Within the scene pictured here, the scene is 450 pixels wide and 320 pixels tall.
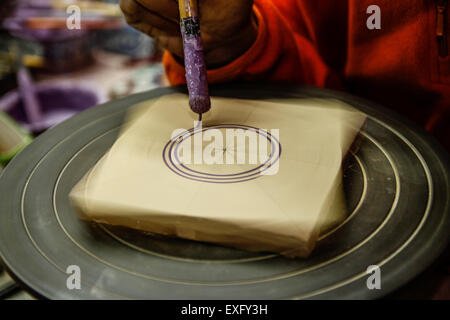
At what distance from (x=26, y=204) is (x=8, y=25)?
149 cm

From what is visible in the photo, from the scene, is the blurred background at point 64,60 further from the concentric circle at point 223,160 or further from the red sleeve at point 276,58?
the concentric circle at point 223,160

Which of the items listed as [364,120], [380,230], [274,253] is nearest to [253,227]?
[274,253]

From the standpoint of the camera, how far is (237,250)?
431 millimetres

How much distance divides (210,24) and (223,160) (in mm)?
344

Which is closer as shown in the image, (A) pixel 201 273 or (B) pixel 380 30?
(A) pixel 201 273

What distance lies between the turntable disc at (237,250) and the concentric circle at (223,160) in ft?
0.29

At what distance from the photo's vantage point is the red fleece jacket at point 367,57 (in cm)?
76

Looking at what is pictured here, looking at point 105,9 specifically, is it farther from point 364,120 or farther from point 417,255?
point 417,255

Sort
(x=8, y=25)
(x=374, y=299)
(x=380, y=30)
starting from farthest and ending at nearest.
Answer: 1. (x=8, y=25)
2. (x=380, y=30)
3. (x=374, y=299)

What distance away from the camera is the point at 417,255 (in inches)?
16.1

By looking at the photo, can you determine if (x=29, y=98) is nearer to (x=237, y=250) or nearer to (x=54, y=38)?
(x=54, y=38)

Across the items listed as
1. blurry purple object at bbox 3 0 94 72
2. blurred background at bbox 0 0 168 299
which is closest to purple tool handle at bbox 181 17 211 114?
blurred background at bbox 0 0 168 299

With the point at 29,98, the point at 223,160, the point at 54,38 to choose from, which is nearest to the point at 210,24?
the point at 223,160

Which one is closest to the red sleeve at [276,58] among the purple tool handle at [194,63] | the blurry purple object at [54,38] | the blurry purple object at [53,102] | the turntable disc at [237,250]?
the purple tool handle at [194,63]
